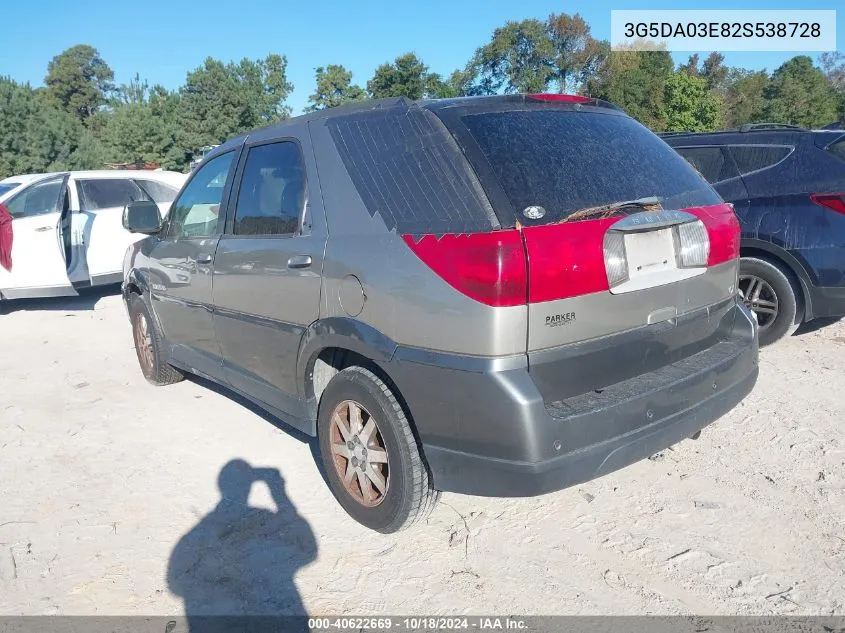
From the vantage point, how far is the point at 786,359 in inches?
195

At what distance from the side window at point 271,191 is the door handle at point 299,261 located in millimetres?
154

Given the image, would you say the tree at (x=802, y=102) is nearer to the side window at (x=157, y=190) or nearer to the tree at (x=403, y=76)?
the tree at (x=403, y=76)

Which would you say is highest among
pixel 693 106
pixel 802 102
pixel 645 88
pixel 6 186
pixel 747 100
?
pixel 645 88

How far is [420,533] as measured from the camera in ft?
9.60

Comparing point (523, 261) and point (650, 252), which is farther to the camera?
point (650, 252)

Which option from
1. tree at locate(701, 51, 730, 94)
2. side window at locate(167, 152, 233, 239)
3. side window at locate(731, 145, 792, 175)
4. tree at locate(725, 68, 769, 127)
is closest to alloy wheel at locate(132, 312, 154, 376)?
side window at locate(167, 152, 233, 239)

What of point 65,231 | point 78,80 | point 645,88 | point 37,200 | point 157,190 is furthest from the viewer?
point 78,80

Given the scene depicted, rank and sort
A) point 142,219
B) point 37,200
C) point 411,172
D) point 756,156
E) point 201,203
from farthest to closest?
point 37,200 → point 756,156 → point 142,219 → point 201,203 → point 411,172

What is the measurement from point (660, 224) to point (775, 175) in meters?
3.25

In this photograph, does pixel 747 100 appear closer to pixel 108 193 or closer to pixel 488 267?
pixel 108 193

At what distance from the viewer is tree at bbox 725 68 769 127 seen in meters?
50.0

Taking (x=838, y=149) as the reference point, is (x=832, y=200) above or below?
below

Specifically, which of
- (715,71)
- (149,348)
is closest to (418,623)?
(149,348)

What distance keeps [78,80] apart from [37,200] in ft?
311
